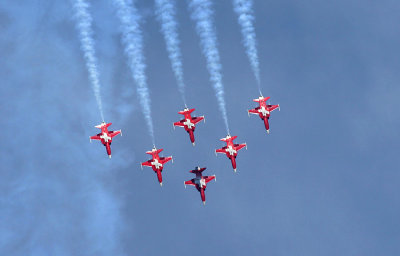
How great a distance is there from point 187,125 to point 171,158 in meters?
5.67

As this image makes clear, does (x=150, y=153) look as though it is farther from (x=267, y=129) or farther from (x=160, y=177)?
(x=267, y=129)

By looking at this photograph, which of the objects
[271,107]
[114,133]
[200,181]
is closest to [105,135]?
[114,133]

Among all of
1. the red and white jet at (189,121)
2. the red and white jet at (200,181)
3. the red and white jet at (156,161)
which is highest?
the red and white jet at (189,121)

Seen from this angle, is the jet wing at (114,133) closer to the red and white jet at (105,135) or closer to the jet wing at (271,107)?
the red and white jet at (105,135)

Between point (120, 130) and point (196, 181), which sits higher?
point (120, 130)

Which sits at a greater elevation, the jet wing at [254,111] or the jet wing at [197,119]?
the jet wing at [254,111]

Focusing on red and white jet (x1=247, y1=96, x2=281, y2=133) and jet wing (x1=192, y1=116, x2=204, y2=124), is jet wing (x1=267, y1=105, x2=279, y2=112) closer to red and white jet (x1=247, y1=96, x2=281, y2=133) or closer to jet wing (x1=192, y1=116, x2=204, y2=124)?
red and white jet (x1=247, y1=96, x2=281, y2=133)

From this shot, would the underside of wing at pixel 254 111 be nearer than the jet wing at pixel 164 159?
No

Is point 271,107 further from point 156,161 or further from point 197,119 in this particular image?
point 156,161

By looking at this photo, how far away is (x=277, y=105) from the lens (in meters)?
135

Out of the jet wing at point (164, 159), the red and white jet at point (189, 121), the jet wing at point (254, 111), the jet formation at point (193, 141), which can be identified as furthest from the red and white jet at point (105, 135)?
the jet wing at point (254, 111)

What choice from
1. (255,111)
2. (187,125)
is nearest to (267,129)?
(255,111)

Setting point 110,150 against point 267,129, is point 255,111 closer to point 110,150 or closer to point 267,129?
point 267,129

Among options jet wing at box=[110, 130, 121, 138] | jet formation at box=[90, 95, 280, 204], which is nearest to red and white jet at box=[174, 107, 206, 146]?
jet formation at box=[90, 95, 280, 204]
